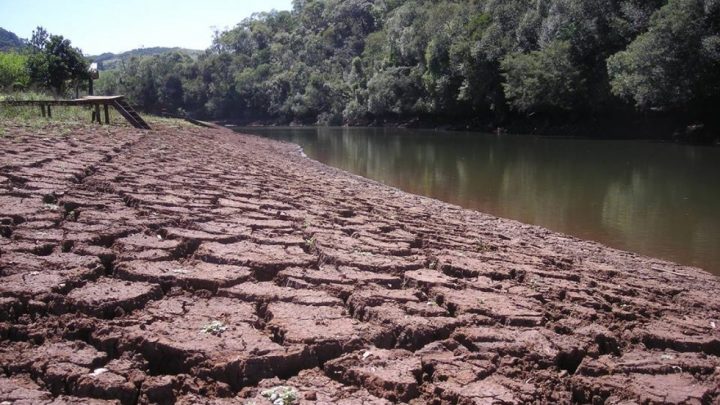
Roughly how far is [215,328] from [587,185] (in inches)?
510

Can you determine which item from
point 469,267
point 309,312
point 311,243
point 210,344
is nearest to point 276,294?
point 309,312

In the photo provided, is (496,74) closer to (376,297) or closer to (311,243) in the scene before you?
(311,243)

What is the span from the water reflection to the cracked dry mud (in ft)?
8.86

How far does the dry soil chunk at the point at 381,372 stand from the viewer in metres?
2.97

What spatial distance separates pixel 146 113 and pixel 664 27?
2242 cm

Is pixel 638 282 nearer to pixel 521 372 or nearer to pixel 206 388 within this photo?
pixel 521 372

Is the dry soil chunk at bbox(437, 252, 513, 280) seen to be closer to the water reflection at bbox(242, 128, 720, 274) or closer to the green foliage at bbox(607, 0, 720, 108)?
the water reflection at bbox(242, 128, 720, 274)

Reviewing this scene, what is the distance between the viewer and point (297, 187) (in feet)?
32.9

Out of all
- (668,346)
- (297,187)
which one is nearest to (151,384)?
(668,346)

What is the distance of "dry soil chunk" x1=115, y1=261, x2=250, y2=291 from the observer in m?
4.07

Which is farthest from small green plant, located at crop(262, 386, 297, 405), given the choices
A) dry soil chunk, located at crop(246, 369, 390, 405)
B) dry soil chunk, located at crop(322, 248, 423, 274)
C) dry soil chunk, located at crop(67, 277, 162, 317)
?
dry soil chunk, located at crop(322, 248, 423, 274)

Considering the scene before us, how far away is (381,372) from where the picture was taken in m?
3.11

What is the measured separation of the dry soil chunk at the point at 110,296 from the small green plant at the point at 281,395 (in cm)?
121

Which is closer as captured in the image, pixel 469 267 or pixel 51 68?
pixel 469 267
